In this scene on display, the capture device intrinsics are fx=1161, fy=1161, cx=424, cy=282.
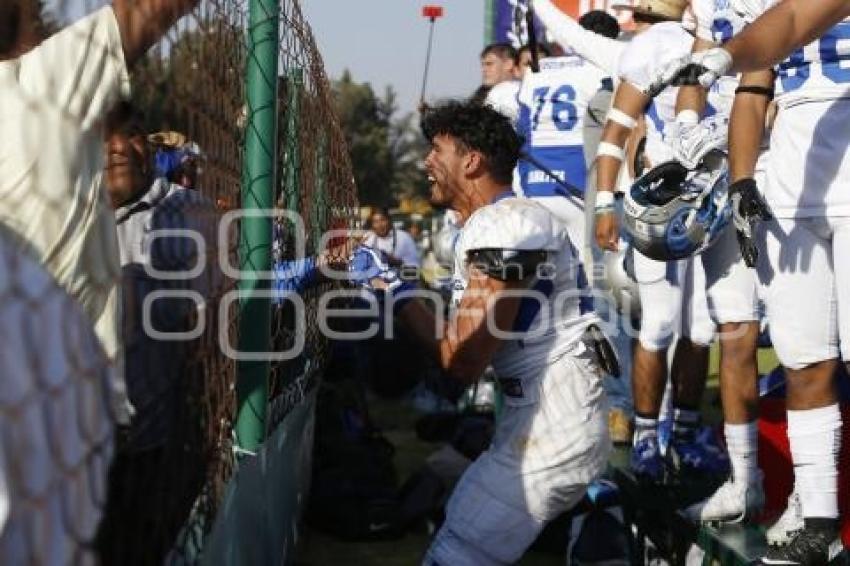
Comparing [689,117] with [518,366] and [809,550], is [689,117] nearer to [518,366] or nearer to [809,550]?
[518,366]

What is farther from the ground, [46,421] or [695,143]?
[695,143]

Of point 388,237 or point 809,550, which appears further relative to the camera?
point 388,237

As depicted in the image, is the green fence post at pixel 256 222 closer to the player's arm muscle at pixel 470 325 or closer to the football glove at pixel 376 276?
the football glove at pixel 376 276

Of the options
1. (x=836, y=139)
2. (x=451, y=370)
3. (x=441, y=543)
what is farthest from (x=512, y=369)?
(x=836, y=139)

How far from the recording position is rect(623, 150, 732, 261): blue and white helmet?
11.7 feet

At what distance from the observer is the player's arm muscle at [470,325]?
121 inches

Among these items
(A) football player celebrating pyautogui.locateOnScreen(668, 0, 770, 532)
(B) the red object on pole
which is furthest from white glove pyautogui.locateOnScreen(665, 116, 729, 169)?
(B) the red object on pole

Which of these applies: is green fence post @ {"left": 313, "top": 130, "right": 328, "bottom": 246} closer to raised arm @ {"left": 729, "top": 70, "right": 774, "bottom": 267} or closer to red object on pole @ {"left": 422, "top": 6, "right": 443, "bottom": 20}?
raised arm @ {"left": 729, "top": 70, "right": 774, "bottom": 267}

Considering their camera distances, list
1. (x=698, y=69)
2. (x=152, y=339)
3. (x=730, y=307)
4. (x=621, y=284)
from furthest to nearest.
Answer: (x=621, y=284), (x=730, y=307), (x=698, y=69), (x=152, y=339)

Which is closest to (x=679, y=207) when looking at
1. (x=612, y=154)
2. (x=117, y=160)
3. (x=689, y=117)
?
(x=689, y=117)

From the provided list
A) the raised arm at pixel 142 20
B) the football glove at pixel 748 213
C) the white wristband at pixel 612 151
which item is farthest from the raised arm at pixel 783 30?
the white wristband at pixel 612 151

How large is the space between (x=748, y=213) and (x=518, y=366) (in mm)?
779

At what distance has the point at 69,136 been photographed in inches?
64.6

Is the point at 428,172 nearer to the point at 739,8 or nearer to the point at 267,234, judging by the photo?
the point at 267,234
